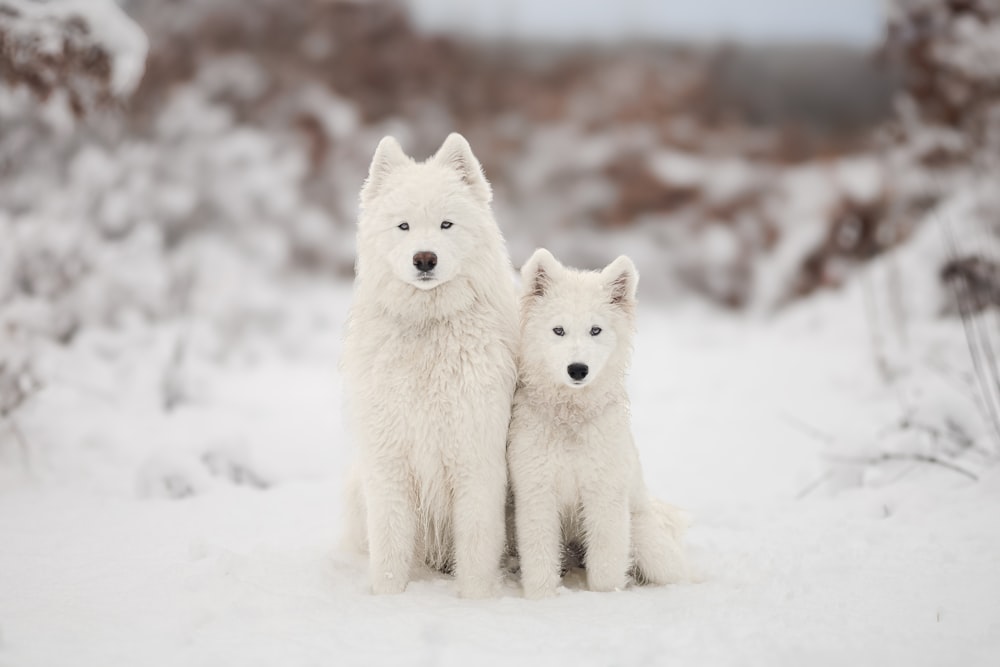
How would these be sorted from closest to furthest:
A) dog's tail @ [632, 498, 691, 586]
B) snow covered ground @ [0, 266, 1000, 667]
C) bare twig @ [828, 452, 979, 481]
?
snow covered ground @ [0, 266, 1000, 667] < dog's tail @ [632, 498, 691, 586] < bare twig @ [828, 452, 979, 481]

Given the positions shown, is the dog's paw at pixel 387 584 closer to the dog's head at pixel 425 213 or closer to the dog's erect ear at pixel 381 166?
the dog's head at pixel 425 213

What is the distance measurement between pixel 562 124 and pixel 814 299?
732cm

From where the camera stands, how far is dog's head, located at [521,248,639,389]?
10.3 feet

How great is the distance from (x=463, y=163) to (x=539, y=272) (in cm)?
62

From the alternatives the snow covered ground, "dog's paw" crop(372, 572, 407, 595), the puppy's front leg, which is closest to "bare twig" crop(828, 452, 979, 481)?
the snow covered ground

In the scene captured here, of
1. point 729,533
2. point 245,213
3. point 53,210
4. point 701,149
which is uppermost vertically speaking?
point 701,149

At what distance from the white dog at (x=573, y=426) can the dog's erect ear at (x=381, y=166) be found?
2.52 feet

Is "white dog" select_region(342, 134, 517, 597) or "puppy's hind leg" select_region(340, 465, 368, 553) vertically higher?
"white dog" select_region(342, 134, 517, 597)

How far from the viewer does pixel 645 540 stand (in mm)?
3369

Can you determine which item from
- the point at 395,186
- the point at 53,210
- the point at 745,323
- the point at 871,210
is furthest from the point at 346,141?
the point at 395,186

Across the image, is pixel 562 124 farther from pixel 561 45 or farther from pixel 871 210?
pixel 871 210

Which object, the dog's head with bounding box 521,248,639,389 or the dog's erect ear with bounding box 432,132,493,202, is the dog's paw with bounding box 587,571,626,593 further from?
the dog's erect ear with bounding box 432,132,493,202

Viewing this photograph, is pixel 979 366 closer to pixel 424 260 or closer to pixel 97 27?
pixel 424 260

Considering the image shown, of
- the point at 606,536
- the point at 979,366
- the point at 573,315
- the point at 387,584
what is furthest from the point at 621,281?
the point at 979,366
